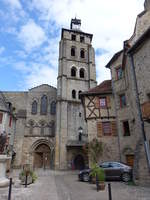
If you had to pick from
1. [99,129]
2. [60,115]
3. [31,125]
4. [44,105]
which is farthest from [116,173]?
[44,105]

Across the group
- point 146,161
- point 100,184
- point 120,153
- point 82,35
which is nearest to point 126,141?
point 120,153

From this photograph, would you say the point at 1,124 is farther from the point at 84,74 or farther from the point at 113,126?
the point at 84,74

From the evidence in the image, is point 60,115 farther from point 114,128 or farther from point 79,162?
point 114,128

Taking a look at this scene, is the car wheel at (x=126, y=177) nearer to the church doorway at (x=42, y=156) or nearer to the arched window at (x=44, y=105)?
the church doorway at (x=42, y=156)

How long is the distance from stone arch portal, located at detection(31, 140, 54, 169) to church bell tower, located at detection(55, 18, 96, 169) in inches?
150

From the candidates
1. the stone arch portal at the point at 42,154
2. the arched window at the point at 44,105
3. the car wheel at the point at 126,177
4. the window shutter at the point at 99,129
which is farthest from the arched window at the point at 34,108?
the car wheel at the point at 126,177

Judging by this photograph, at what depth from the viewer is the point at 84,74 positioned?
3112 centimetres

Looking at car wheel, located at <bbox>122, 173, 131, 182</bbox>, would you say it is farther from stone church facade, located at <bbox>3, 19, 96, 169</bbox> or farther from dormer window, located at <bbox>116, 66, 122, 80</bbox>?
stone church facade, located at <bbox>3, 19, 96, 169</bbox>

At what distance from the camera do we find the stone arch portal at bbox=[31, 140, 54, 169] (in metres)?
26.2

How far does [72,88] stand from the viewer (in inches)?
1122

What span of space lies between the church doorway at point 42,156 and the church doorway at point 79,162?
494cm

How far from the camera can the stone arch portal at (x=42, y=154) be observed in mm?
26188

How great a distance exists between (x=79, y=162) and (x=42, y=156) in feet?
22.2

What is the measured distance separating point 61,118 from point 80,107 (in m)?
4.03
